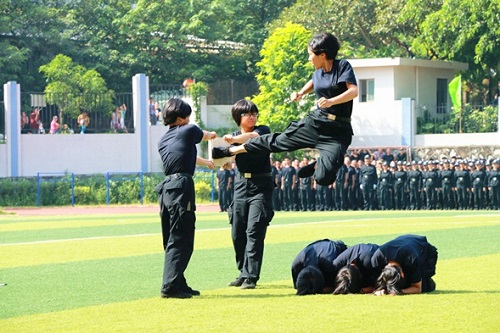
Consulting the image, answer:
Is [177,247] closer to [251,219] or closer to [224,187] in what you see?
[251,219]

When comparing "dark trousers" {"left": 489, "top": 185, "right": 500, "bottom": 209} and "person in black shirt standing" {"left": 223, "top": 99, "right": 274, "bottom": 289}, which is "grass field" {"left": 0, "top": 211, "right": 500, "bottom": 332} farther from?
"dark trousers" {"left": 489, "top": 185, "right": 500, "bottom": 209}

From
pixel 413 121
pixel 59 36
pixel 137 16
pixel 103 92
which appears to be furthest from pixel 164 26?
pixel 413 121

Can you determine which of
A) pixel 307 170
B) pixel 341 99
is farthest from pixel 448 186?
pixel 341 99

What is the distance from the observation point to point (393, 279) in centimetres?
1078

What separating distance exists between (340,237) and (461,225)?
A: 417 cm

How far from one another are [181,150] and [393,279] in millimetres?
2518

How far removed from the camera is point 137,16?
56562mm

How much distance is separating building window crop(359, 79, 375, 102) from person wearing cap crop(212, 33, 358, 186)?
118 ft

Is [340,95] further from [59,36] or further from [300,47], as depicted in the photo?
[59,36]

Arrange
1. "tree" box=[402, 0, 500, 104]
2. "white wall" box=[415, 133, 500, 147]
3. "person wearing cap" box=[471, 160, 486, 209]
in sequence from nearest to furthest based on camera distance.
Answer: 1. "person wearing cap" box=[471, 160, 486, 209]
2. "white wall" box=[415, 133, 500, 147]
3. "tree" box=[402, 0, 500, 104]

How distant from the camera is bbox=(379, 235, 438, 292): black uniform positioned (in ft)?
35.7

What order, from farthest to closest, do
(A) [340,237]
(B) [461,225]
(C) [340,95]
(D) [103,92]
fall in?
(D) [103,92] < (B) [461,225] < (A) [340,237] < (C) [340,95]

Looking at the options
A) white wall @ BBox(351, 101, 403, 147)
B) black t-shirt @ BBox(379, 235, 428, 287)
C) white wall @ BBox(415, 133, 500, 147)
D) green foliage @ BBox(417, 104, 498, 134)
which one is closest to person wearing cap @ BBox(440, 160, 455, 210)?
white wall @ BBox(415, 133, 500, 147)

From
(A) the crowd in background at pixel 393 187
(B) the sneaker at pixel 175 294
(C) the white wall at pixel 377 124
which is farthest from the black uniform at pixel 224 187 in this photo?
(B) the sneaker at pixel 175 294
